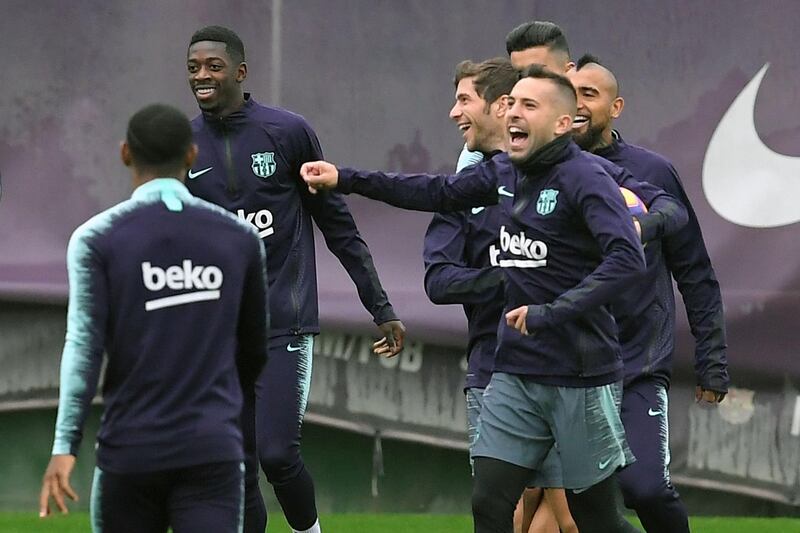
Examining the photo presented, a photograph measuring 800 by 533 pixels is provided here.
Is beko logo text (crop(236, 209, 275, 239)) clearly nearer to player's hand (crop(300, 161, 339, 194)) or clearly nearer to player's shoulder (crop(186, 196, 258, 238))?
player's hand (crop(300, 161, 339, 194))

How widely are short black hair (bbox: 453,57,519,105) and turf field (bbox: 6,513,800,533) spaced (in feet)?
8.99

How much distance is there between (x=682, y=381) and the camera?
793 cm

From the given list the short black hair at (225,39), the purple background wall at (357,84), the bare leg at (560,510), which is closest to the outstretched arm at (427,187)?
the short black hair at (225,39)

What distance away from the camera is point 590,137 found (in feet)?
19.0

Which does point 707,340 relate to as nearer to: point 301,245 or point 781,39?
point 301,245

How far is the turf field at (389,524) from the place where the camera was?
7.65m

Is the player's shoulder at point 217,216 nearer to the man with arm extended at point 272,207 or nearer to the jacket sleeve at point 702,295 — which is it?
the man with arm extended at point 272,207

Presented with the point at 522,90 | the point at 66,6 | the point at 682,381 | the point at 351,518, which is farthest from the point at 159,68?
the point at 522,90

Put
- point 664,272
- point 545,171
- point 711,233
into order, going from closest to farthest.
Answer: point 545,171, point 664,272, point 711,233

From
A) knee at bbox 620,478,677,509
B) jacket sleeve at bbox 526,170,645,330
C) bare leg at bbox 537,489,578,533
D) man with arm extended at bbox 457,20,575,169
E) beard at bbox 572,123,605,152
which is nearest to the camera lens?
jacket sleeve at bbox 526,170,645,330

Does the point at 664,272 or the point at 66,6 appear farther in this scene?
the point at 66,6

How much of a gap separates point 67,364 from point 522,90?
172 cm

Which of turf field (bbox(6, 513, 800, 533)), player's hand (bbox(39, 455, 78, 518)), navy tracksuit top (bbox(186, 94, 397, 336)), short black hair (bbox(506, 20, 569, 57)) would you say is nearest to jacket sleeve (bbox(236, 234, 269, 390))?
player's hand (bbox(39, 455, 78, 518))

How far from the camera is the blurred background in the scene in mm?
7871
